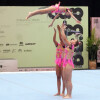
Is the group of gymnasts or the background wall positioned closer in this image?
the group of gymnasts

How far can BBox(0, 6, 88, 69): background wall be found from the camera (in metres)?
10.5

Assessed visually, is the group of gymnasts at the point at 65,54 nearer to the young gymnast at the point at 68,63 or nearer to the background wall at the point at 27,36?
the young gymnast at the point at 68,63

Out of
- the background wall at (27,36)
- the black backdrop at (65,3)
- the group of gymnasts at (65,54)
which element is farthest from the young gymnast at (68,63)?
the black backdrop at (65,3)

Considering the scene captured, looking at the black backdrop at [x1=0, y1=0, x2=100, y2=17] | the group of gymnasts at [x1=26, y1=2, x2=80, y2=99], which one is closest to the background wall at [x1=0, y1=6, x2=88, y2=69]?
the black backdrop at [x1=0, y1=0, x2=100, y2=17]

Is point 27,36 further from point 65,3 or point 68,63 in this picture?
point 68,63

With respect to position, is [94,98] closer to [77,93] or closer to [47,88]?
[77,93]

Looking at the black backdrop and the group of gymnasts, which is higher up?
the black backdrop

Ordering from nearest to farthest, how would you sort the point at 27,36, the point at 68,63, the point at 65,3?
the point at 68,63 < the point at 27,36 < the point at 65,3

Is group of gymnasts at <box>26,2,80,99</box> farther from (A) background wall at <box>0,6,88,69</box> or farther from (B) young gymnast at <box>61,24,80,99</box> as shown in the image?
(A) background wall at <box>0,6,88,69</box>

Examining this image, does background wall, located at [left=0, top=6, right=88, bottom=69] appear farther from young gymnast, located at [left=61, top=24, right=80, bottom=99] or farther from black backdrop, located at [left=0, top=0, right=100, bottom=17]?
young gymnast, located at [left=61, top=24, right=80, bottom=99]

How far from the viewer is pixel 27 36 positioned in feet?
34.7

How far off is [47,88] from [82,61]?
7.03 meters

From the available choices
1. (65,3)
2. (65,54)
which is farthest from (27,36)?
(65,54)

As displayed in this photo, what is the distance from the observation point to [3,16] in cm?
1042
